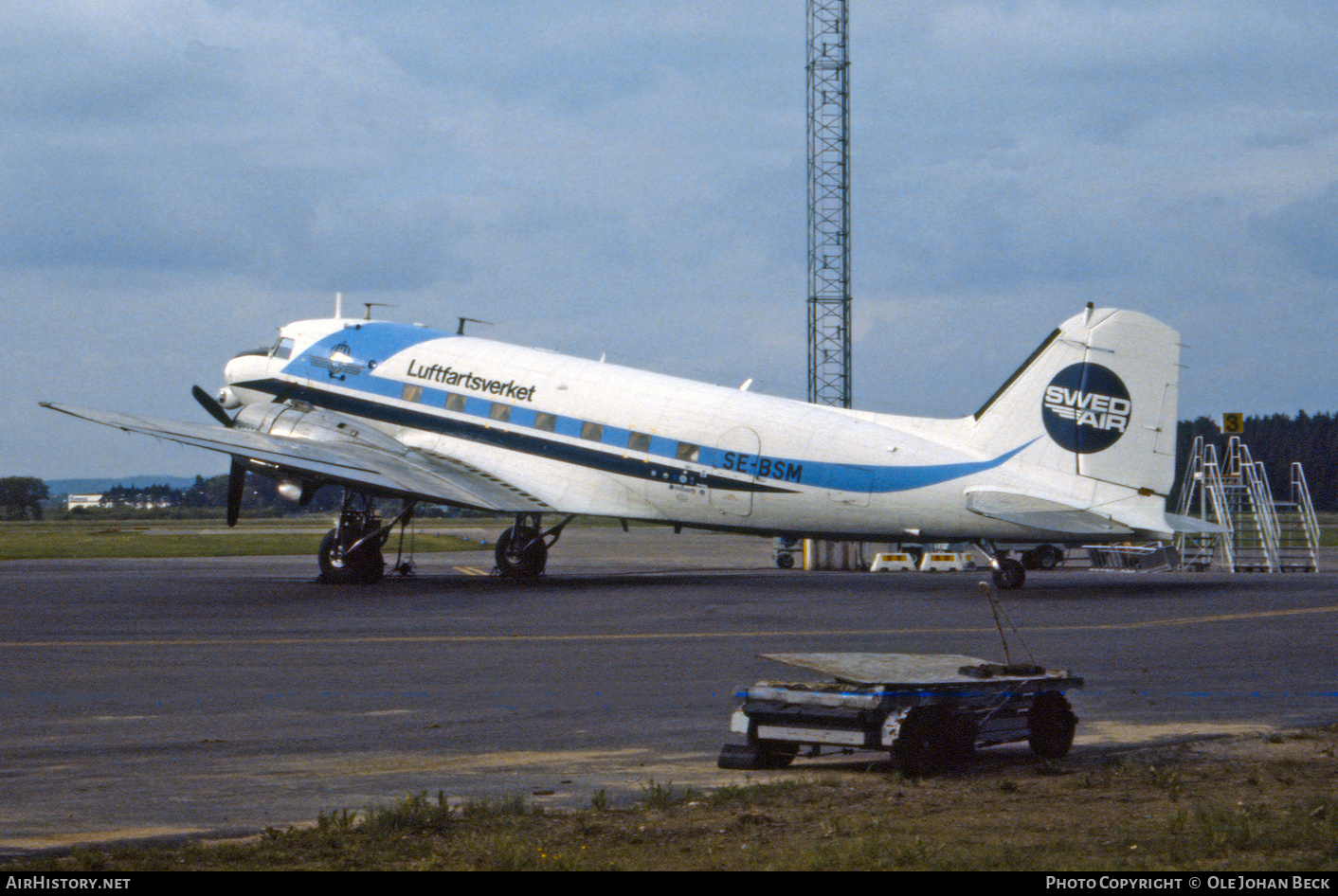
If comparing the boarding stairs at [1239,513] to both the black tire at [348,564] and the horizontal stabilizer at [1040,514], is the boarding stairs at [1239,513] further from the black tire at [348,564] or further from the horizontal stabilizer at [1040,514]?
the black tire at [348,564]

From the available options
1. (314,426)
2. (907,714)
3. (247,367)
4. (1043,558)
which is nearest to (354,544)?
(314,426)

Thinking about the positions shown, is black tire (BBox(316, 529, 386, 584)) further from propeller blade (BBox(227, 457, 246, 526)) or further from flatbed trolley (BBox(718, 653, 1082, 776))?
flatbed trolley (BBox(718, 653, 1082, 776))

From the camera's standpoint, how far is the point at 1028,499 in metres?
26.6

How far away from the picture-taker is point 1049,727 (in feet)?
35.9

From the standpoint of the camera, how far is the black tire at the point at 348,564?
31688 mm

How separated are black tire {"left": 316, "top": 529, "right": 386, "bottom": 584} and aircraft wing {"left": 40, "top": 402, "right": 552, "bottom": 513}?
2049 mm

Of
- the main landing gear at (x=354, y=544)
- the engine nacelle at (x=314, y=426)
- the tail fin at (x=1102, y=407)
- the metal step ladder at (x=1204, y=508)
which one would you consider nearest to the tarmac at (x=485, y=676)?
the main landing gear at (x=354, y=544)

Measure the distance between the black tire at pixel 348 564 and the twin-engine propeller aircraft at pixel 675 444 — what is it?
0.03 m

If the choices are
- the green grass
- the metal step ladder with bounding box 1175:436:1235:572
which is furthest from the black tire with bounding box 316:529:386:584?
the metal step ladder with bounding box 1175:436:1235:572

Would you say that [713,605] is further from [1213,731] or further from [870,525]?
[1213,731]

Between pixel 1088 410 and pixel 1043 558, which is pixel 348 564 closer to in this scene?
pixel 1088 410

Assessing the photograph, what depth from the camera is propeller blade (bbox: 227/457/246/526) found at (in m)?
30.5

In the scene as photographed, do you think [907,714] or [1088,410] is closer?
[907,714]

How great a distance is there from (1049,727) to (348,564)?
23402 millimetres
